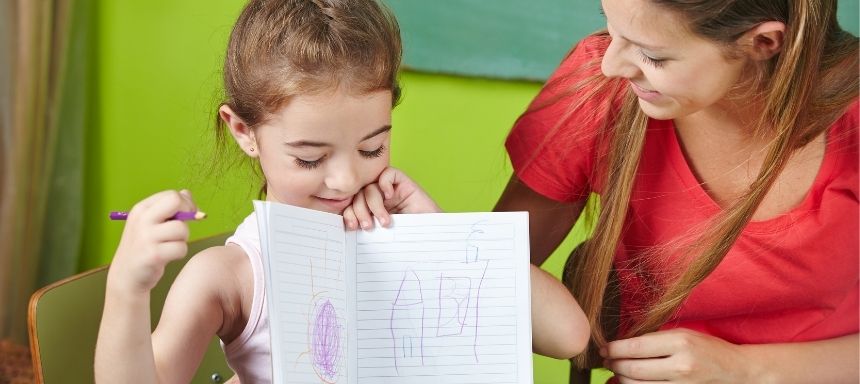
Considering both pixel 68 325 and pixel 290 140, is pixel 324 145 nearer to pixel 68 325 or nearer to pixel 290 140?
pixel 290 140

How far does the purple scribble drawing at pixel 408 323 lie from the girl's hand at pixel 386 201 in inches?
3.0

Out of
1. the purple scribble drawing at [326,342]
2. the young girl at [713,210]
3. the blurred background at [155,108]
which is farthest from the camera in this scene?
the blurred background at [155,108]

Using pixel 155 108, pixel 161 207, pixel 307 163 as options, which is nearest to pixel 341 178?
pixel 307 163

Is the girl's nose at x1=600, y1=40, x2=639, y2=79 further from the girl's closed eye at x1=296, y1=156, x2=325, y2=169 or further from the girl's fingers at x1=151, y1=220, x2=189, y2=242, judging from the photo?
the girl's fingers at x1=151, y1=220, x2=189, y2=242

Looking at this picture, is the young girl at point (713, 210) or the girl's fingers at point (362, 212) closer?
the girl's fingers at point (362, 212)

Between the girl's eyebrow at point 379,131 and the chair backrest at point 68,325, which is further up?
the girl's eyebrow at point 379,131

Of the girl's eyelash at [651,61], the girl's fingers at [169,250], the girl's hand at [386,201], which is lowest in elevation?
the girl's fingers at [169,250]

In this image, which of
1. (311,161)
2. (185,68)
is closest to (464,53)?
(185,68)

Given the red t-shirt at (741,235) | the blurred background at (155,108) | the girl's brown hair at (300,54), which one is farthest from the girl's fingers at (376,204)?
the blurred background at (155,108)

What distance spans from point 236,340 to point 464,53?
97 centimetres

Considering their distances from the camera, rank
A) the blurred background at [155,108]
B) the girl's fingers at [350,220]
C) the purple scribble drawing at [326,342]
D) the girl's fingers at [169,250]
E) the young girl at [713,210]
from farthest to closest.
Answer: the blurred background at [155,108]
the young girl at [713,210]
the girl's fingers at [350,220]
the purple scribble drawing at [326,342]
the girl's fingers at [169,250]

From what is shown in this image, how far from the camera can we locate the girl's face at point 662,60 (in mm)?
1160

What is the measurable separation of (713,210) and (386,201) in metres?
0.47

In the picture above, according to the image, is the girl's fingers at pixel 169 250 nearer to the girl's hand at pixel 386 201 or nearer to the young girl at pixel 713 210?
the girl's hand at pixel 386 201
